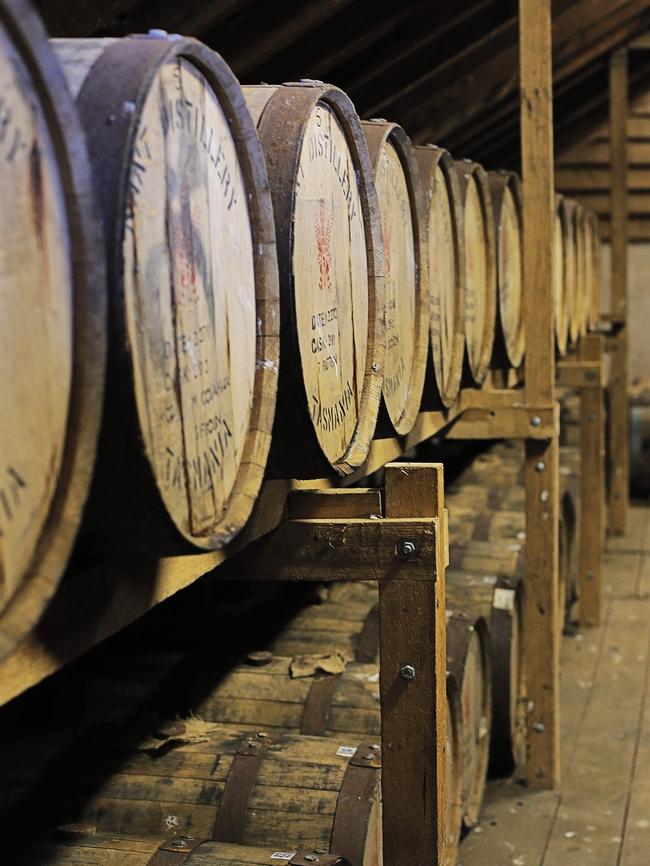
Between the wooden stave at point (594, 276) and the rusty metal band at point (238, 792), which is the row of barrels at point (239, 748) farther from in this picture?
the wooden stave at point (594, 276)

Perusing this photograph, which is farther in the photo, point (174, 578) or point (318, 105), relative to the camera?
point (318, 105)

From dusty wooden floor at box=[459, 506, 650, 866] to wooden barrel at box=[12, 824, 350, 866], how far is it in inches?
83.7

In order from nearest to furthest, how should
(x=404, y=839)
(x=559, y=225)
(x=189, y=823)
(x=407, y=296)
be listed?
1. (x=404, y=839)
2. (x=189, y=823)
3. (x=407, y=296)
4. (x=559, y=225)

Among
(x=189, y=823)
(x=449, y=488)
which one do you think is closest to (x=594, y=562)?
(x=449, y=488)

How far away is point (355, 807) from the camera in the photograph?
255cm

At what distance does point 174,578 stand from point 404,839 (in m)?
0.87

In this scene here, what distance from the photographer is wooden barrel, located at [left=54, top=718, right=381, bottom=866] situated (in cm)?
254

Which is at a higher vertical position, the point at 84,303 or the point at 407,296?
the point at 407,296

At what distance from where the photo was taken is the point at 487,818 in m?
4.74

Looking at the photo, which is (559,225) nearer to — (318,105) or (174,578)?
(318,105)

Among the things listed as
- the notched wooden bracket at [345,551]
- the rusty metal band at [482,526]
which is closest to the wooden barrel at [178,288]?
the notched wooden bracket at [345,551]

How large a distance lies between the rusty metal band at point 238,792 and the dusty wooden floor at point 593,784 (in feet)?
6.24

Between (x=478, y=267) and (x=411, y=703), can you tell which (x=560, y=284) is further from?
(x=411, y=703)

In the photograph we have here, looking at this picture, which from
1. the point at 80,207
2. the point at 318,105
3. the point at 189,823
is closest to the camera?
the point at 80,207
